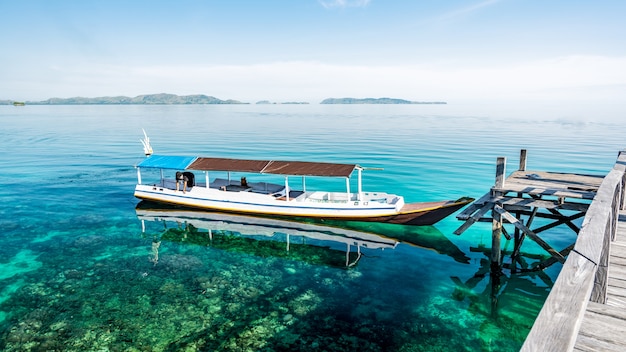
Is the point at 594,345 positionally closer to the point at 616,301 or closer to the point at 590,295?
the point at 590,295

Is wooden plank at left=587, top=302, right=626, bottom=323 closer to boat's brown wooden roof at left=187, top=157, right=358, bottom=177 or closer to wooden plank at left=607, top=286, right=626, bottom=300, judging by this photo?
wooden plank at left=607, top=286, right=626, bottom=300

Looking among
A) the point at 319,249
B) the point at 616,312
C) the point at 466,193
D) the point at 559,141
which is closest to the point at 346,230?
the point at 319,249

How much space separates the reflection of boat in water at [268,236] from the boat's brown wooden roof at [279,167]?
3.07 m

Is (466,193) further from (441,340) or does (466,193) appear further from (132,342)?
(132,342)

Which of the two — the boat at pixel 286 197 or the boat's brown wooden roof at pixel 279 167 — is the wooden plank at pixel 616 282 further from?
the boat's brown wooden roof at pixel 279 167

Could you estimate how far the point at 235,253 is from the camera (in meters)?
18.6

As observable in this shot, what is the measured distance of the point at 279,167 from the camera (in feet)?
76.6

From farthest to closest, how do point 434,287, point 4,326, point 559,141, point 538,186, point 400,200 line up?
point 559,141
point 400,200
point 538,186
point 434,287
point 4,326

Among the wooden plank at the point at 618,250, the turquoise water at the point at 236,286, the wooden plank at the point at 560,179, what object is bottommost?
the turquoise water at the point at 236,286

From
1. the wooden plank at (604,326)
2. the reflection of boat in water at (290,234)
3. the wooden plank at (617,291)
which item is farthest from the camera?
the reflection of boat in water at (290,234)

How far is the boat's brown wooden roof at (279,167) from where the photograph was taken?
867 inches

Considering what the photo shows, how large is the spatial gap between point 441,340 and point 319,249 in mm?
8316

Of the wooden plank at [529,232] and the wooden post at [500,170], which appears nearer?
the wooden plank at [529,232]

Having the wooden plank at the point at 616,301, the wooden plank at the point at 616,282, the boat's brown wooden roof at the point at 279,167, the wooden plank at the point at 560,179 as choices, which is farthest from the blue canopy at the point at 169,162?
the wooden plank at the point at 616,301
